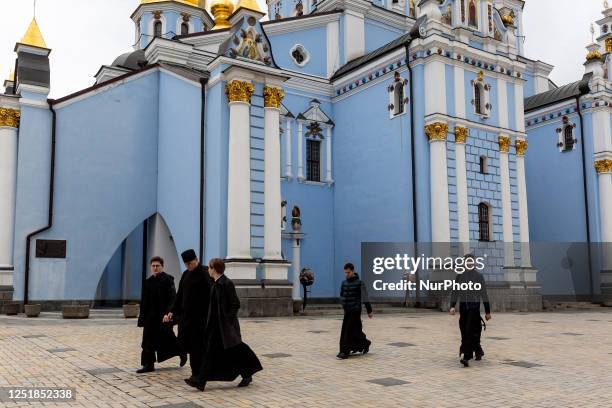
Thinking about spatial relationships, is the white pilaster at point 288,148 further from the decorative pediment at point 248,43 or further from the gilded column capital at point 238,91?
the gilded column capital at point 238,91

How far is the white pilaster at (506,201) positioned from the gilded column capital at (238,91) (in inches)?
465

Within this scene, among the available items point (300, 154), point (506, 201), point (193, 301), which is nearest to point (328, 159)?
point (300, 154)

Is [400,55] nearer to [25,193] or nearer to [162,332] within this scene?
[25,193]

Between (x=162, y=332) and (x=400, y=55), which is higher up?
(x=400, y=55)

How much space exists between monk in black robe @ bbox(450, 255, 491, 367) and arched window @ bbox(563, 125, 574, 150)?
→ 23967mm

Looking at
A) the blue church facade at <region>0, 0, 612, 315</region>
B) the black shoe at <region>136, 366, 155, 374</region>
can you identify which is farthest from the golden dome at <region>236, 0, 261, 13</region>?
the black shoe at <region>136, 366, 155, 374</region>

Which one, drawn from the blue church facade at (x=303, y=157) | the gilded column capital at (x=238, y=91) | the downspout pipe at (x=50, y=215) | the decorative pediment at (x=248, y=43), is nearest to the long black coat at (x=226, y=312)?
the blue church facade at (x=303, y=157)

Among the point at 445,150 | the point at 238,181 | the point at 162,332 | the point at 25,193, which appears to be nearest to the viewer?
the point at 162,332

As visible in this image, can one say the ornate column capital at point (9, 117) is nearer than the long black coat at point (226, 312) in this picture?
No

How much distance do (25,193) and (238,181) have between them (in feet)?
25.3

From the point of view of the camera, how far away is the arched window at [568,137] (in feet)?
106

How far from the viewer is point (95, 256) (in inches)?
900

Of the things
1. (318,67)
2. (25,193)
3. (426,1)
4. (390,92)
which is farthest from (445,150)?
(25,193)

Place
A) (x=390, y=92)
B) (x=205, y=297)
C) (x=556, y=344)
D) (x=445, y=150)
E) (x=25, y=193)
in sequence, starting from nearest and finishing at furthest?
1. (x=205, y=297)
2. (x=556, y=344)
3. (x=25, y=193)
4. (x=445, y=150)
5. (x=390, y=92)
